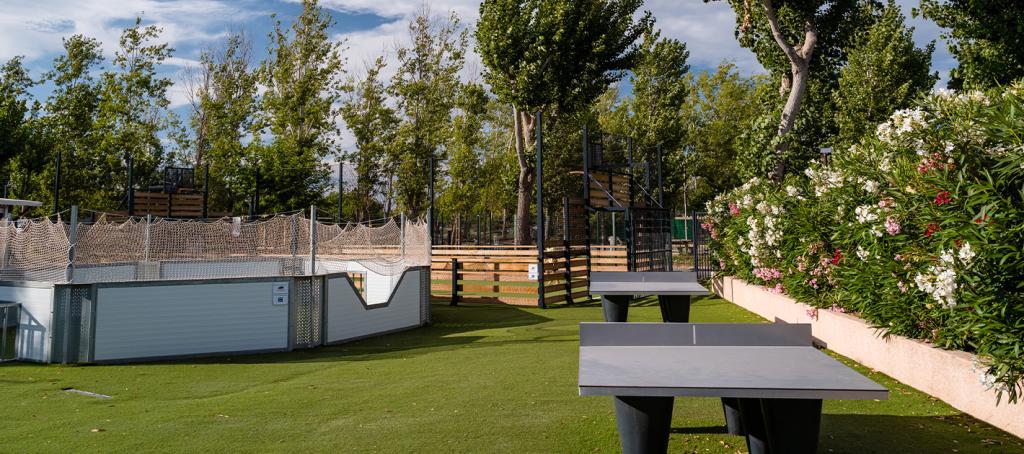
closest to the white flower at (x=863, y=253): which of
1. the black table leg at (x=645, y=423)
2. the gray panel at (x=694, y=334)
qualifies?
the gray panel at (x=694, y=334)

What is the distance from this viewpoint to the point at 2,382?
7.53 m

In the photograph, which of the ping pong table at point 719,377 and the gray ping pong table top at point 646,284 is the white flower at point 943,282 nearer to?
the ping pong table at point 719,377

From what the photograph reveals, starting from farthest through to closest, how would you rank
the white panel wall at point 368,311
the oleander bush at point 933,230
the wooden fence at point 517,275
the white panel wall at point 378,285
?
the wooden fence at point 517,275, the white panel wall at point 378,285, the white panel wall at point 368,311, the oleander bush at point 933,230

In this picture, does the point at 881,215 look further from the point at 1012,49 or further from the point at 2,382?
the point at 1012,49

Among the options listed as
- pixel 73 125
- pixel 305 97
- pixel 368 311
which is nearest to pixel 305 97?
pixel 305 97

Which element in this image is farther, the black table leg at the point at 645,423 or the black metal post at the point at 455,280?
the black metal post at the point at 455,280

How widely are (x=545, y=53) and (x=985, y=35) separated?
13551 mm

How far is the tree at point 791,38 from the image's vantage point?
52.7 feet

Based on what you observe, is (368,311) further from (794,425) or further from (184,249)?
(794,425)

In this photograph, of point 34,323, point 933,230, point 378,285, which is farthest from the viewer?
point 378,285

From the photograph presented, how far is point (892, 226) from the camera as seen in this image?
21.5 ft

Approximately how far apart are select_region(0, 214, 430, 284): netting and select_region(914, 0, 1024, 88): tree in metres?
13.4

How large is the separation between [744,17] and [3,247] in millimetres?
16648

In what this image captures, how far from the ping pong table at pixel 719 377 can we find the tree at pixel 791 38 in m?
13.4
